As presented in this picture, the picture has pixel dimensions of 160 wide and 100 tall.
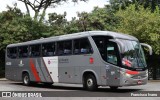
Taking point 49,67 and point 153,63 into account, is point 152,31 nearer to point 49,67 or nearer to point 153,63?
point 153,63

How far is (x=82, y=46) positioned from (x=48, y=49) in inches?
144

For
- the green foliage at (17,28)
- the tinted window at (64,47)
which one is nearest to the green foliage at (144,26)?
the green foliage at (17,28)

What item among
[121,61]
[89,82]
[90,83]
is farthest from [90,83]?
Result: [121,61]

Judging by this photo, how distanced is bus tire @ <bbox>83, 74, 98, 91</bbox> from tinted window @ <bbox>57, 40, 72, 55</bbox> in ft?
6.80

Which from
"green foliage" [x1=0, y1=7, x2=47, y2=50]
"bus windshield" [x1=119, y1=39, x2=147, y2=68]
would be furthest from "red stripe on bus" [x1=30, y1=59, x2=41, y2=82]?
"green foliage" [x1=0, y1=7, x2=47, y2=50]

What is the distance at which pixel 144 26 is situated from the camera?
1299 inches

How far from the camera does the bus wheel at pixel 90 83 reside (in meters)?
18.4

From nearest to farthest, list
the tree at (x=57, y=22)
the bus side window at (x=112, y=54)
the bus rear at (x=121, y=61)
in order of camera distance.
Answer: the bus rear at (x=121, y=61) → the bus side window at (x=112, y=54) → the tree at (x=57, y=22)

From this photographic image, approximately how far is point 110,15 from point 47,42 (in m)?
25.9

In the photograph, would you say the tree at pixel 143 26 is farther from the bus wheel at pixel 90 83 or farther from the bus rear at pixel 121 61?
the bus wheel at pixel 90 83

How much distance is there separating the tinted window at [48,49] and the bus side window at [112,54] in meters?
4.78

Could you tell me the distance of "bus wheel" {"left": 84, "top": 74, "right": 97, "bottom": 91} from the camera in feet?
60.3

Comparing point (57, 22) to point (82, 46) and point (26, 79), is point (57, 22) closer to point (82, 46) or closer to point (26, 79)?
point (26, 79)

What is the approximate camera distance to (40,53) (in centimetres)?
2281
